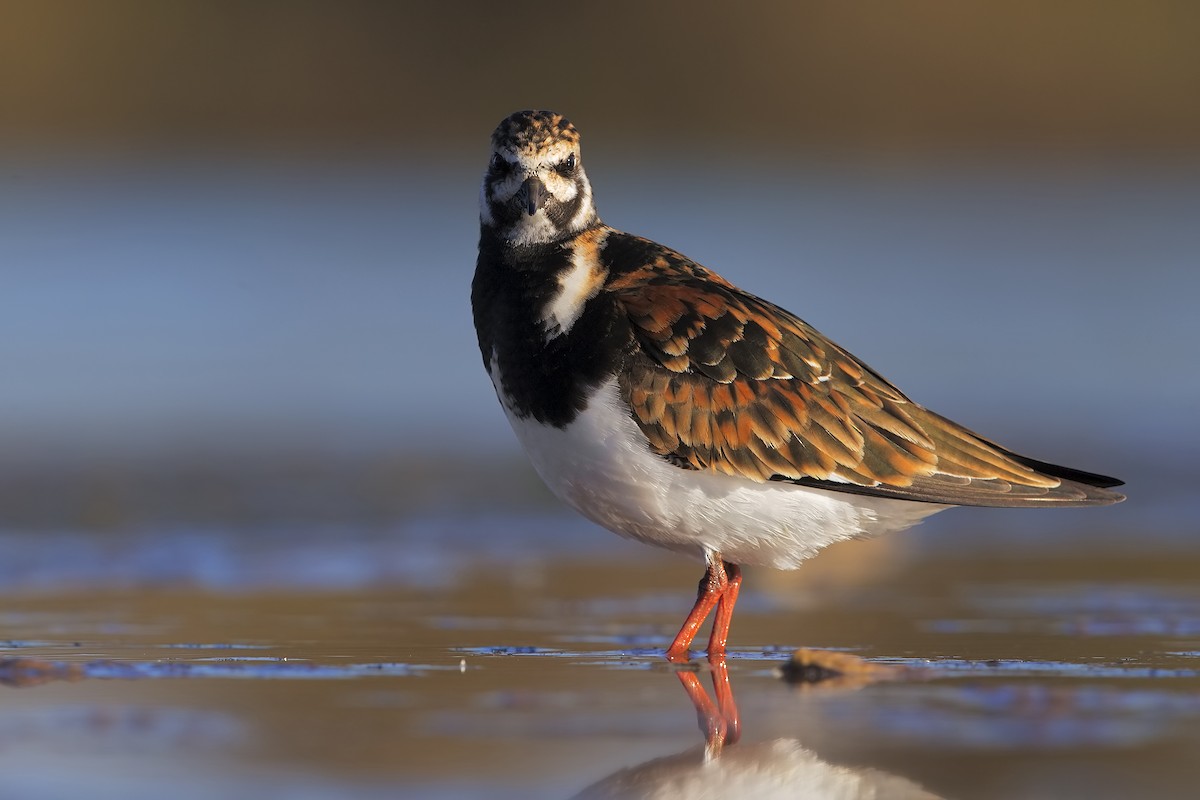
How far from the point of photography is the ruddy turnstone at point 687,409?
520 centimetres

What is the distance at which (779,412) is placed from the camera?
5.39m

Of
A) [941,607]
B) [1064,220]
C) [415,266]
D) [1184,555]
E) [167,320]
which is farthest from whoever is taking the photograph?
[1064,220]

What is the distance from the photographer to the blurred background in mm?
9852

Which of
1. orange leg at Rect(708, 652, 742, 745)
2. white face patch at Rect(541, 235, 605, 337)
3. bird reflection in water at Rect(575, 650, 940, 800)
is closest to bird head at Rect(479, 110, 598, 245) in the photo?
white face patch at Rect(541, 235, 605, 337)

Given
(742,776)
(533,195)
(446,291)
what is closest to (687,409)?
(533,195)

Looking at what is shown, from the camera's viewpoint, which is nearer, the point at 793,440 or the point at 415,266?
the point at 793,440

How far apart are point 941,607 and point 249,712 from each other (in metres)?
2.87

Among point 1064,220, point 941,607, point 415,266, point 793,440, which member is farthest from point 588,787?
point 1064,220

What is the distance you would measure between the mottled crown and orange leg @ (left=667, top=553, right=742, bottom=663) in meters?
1.45

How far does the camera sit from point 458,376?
39.0ft

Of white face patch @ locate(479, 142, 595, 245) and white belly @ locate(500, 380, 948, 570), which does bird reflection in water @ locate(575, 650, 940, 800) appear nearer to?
white belly @ locate(500, 380, 948, 570)

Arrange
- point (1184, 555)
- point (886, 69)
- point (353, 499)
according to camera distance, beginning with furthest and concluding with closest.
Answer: point (886, 69)
point (353, 499)
point (1184, 555)

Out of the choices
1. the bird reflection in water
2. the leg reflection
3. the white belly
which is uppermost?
the white belly

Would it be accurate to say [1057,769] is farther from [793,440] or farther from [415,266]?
[415,266]
